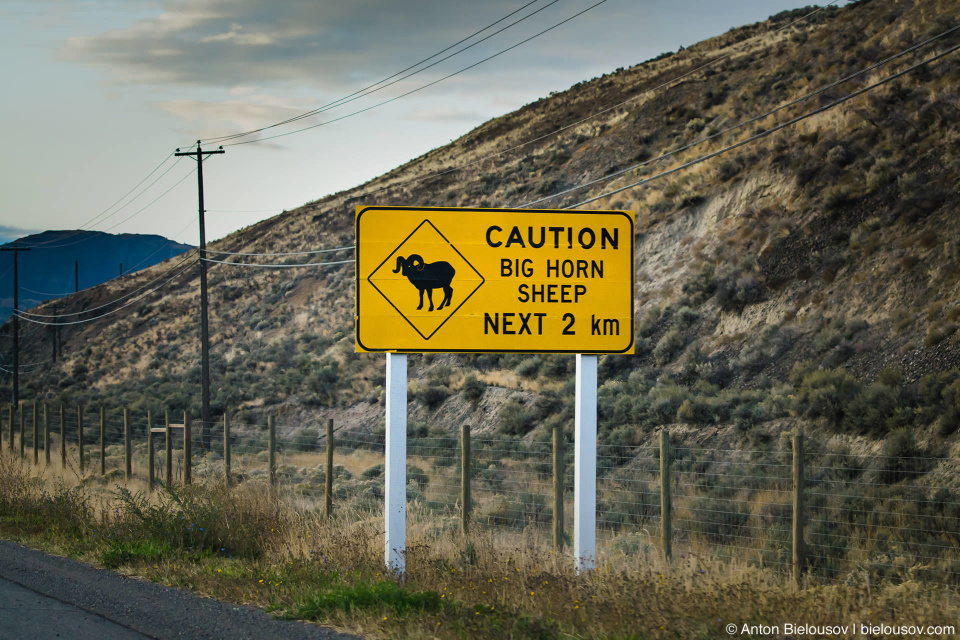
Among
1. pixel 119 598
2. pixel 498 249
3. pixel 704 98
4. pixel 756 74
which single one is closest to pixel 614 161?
pixel 704 98

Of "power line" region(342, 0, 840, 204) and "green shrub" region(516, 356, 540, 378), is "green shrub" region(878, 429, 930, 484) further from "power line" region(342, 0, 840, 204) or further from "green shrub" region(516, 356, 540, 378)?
"power line" region(342, 0, 840, 204)

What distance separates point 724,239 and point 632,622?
22080mm

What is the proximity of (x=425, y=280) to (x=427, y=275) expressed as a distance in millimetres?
62

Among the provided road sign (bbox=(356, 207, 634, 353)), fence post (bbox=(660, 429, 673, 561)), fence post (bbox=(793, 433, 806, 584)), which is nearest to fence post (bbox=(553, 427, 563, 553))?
fence post (bbox=(660, 429, 673, 561))

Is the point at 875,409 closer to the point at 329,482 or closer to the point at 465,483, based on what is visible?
the point at 465,483

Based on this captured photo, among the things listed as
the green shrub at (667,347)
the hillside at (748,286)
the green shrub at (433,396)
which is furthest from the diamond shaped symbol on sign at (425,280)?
the green shrub at (433,396)

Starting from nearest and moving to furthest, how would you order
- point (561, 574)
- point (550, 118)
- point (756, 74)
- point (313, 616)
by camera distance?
point (313, 616) < point (561, 574) < point (756, 74) < point (550, 118)

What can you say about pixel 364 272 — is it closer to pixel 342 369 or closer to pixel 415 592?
pixel 415 592

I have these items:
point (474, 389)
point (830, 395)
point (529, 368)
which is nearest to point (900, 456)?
point (830, 395)

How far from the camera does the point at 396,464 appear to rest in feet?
26.9

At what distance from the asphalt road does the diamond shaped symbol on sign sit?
3.22 meters

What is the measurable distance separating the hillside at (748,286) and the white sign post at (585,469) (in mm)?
7827

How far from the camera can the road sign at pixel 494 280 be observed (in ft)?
27.5

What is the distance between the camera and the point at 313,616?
6.82 metres
